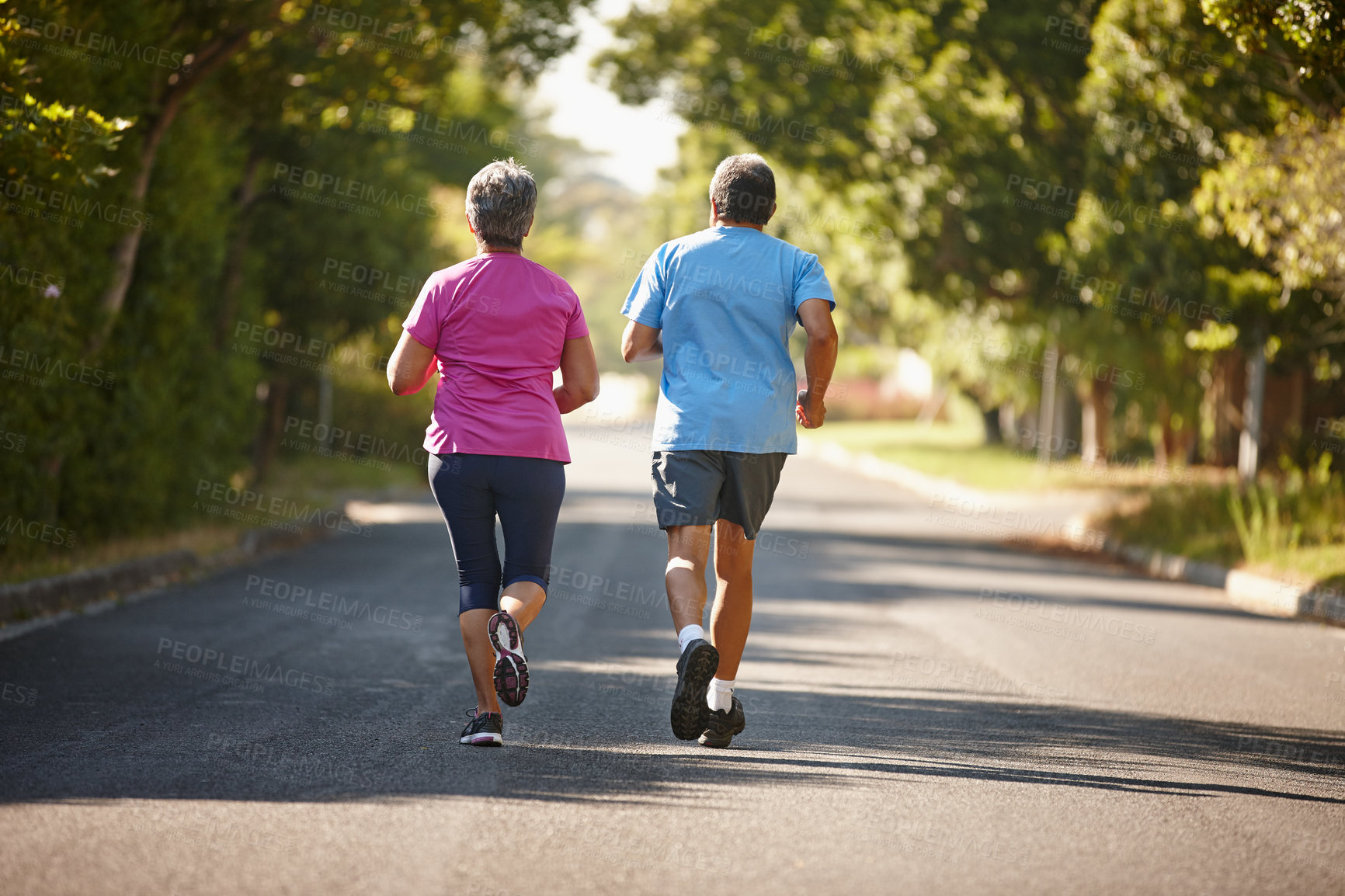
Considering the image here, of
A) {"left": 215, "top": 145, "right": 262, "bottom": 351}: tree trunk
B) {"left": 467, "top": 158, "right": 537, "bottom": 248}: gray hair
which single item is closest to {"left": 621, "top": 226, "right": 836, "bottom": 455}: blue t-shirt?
{"left": 467, "top": 158, "right": 537, "bottom": 248}: gray hair

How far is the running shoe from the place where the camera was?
5.01 m

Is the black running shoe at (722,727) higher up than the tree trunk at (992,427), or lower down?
lower down

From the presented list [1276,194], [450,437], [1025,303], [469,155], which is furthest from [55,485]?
[469,155]

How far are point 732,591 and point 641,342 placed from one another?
105 centimetres

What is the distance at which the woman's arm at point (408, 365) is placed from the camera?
17.2ft

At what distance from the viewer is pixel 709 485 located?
5.51 metres

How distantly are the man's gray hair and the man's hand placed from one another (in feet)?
2.40

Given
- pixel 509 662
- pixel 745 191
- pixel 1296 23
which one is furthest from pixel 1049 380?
pixel 509 662

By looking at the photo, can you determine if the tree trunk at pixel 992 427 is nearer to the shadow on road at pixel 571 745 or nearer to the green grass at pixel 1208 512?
the green grass at pixel 1208 512

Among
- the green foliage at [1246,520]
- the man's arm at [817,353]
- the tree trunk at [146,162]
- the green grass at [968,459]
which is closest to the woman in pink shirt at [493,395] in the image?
the man's arm at [817,353]

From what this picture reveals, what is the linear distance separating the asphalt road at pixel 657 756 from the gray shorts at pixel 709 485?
911mm

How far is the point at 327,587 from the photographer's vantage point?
428 inches

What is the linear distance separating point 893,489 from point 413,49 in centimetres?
1514

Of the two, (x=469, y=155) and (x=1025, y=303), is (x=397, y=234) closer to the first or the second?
(x=469, y=155)
